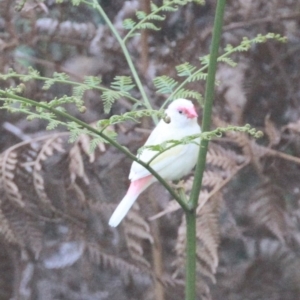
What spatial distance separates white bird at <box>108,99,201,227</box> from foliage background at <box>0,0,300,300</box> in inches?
9.1

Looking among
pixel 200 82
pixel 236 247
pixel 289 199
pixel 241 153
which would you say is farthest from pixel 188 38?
pixel 236 247

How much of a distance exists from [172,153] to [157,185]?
0.39 m

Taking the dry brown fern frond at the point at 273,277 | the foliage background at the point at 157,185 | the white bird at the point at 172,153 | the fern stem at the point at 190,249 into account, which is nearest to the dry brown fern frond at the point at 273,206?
the foliage background at the point at 157,185

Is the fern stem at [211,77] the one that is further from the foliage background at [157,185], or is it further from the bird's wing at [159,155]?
the foliage background at [157,185]

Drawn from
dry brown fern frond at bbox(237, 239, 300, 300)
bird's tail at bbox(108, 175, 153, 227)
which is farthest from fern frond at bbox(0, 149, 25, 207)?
dry brown fern frond at bbox(237, 239, 300, 300)

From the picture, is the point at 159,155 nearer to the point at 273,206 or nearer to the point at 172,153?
the point at 172,153

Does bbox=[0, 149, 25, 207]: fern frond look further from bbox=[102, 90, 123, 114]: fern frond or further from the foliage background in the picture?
bbox=[102, 90, 123, 114]: fern frond

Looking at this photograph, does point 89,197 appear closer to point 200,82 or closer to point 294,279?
point 200,82

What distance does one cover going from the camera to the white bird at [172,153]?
0.57m

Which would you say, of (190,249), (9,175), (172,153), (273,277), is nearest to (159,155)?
(172,153)

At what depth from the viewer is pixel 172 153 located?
0.59 meters

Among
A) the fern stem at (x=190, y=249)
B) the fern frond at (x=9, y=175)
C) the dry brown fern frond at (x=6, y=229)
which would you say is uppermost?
the fern frond at (x=9, y=175)

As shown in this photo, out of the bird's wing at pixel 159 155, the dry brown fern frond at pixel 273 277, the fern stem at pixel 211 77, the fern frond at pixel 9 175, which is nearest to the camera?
the fern stem at pixel 211 77

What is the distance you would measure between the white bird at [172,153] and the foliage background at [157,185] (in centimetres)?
23
